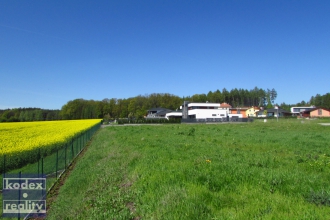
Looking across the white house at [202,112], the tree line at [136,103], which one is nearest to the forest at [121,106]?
the tree line at [136,103]

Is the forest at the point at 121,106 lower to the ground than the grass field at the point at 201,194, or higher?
higher

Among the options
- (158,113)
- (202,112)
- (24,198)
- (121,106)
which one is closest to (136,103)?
(121,106)

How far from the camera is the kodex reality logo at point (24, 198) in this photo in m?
6.63

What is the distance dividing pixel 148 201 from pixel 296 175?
4.22m

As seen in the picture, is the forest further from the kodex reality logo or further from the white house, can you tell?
the kodex reality logo

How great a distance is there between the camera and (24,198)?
24.5 feet

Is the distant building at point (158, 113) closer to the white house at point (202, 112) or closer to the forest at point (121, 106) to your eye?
the forest at point (121, 106)

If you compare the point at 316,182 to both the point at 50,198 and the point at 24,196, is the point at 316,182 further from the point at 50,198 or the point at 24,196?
the point at 24,196

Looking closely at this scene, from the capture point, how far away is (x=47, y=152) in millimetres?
16219

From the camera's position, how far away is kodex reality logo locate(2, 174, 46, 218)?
6629mm

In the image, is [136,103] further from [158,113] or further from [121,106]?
[158,113]

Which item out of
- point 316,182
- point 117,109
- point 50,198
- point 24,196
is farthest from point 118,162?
point 117,109

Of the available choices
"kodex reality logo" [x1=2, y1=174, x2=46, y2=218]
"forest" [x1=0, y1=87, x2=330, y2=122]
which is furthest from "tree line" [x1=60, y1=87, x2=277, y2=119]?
"kodex reality logo" [x1=2, y1=174, x2=46, y2=218]

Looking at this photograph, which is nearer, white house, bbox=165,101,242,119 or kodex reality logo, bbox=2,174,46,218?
kodex reality logo, bbox=2,174,46,218
